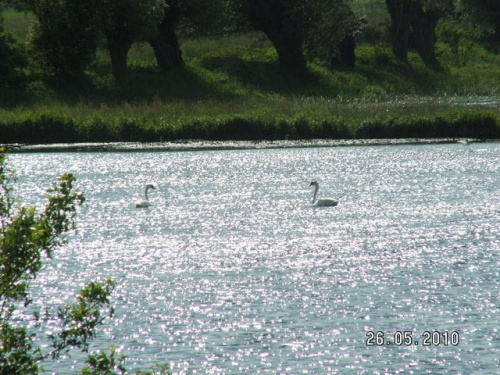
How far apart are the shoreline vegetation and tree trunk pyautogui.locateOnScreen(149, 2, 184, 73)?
0.93m

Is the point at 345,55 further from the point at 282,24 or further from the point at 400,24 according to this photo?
the point at 282,24

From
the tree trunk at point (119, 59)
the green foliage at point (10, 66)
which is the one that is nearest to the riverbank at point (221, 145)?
the green foliage at point (10, 66)

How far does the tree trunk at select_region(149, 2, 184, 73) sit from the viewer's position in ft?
233

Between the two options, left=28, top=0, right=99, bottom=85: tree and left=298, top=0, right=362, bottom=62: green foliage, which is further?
left=298, top=0, right=362, bottom=62: green foliage

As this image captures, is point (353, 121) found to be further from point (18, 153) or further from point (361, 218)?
point (361, 218)

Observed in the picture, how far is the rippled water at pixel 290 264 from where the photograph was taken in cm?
1769

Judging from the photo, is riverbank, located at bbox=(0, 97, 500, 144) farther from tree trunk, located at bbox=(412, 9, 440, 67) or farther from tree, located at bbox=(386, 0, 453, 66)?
tree trunk, located at bbox=(412, 9, 440, 67)

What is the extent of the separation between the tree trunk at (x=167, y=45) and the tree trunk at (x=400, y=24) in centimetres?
2005

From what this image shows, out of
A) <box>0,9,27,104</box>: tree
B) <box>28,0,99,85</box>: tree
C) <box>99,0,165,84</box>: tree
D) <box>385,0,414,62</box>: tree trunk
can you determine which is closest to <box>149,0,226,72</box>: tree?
<box>99,0,165,84</box>: tree

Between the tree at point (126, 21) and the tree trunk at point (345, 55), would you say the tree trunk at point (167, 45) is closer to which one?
the tree at point (126, 21)

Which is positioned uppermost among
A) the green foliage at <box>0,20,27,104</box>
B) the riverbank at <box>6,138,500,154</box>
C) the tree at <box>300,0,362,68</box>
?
the tree at <box>300,0,362,68</box>

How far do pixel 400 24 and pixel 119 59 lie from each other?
26566 millimetres

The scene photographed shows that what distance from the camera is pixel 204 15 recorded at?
234 feet

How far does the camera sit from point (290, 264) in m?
25.5
